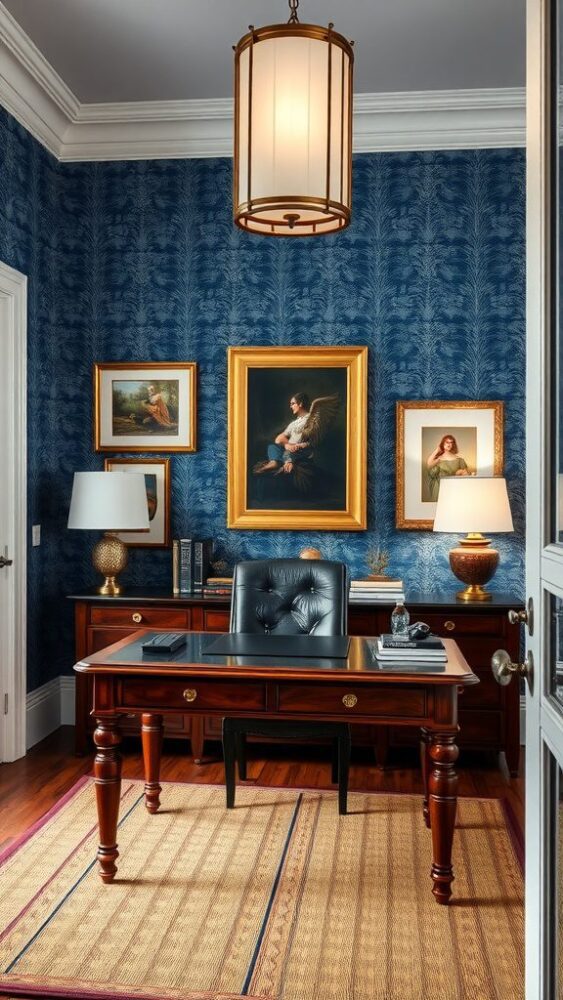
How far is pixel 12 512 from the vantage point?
164 inches

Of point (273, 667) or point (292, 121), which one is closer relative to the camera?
point (292, 121)

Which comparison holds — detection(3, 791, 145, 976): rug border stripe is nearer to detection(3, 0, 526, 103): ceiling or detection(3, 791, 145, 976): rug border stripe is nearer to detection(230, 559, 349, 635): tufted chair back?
detection(230, 559, 349, 635): tufted chair back

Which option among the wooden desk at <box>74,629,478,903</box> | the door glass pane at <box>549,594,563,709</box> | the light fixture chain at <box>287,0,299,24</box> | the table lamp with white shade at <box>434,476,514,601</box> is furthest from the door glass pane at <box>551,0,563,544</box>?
the table lamp with white shade at <box>434,476,514,601</box>

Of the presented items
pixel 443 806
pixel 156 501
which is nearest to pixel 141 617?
pixel 156 501

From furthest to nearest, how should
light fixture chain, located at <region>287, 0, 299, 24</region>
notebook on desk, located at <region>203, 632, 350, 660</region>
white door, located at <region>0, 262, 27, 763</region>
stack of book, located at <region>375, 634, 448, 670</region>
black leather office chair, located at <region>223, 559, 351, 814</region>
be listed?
1. white door, located at <region>0, 262, 27, 763</region>
2. black leather office chair, located at <region>223, 559, 351, 814</region>
3. notebook on desk, located at <region>203, 632, 350, 660</region>
4. stack of book, located at <region>375, 634, 448, 670</region>
5. light fixture chain, located at <region>287, 0, 299, 24</region>

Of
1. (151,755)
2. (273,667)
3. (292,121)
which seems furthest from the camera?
(151,755)

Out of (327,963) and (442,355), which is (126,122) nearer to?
(442,355)

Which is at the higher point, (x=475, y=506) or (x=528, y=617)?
(x=475, y=506)

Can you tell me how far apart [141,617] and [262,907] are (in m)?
1.82

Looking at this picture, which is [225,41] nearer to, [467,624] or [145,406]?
[145,406]

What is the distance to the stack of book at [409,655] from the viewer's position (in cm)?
277

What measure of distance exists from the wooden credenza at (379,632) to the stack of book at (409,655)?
1175 millimetres

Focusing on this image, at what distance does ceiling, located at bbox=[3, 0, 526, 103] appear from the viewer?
11.8 ft

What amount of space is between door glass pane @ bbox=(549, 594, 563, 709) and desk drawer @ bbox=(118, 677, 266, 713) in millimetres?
1433
